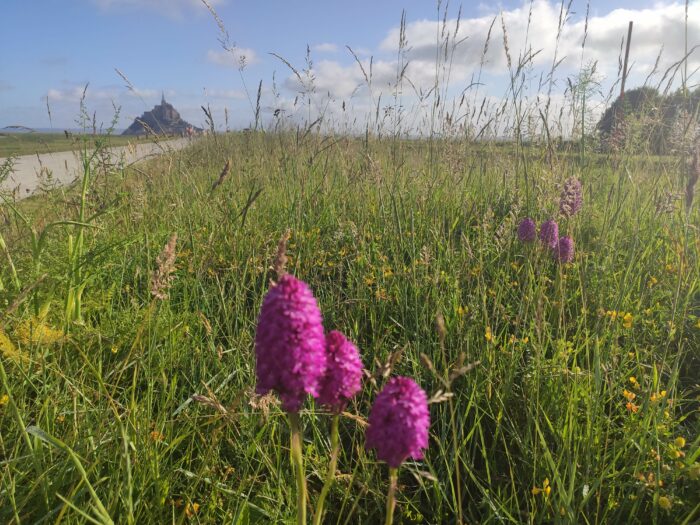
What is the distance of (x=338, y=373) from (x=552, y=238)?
1.74 m

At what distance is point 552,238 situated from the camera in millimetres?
2238

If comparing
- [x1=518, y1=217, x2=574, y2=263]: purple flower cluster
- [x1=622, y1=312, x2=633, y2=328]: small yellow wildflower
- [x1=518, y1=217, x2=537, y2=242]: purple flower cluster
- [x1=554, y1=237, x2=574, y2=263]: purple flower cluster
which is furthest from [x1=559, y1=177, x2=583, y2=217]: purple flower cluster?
[x1=622, y1=312, x2=633, y2=328]: small yellow wildflower

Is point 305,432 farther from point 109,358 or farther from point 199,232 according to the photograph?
point 199,232

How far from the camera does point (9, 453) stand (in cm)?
154

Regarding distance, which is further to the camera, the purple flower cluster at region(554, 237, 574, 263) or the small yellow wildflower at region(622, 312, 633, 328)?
the purple flower cluster at region(554, 237, 574, 263)

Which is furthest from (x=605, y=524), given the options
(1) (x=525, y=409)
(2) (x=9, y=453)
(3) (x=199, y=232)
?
(3) (x=199, y=232)

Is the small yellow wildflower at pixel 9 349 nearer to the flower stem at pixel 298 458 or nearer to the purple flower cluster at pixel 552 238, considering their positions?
the flower stem at pixel 298 458

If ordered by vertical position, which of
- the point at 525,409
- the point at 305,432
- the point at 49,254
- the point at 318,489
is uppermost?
the point at 49,254

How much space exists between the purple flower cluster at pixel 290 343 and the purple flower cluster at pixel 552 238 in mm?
1618

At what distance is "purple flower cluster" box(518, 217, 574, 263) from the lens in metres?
2.20

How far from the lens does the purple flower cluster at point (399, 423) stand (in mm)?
794

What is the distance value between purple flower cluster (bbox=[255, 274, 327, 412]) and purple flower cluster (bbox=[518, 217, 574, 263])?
162cm

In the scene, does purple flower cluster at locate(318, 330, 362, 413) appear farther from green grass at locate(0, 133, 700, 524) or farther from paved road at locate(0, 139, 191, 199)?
paved road at locate(0, 139, 191, 199)

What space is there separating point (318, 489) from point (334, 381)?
3.44 feet
